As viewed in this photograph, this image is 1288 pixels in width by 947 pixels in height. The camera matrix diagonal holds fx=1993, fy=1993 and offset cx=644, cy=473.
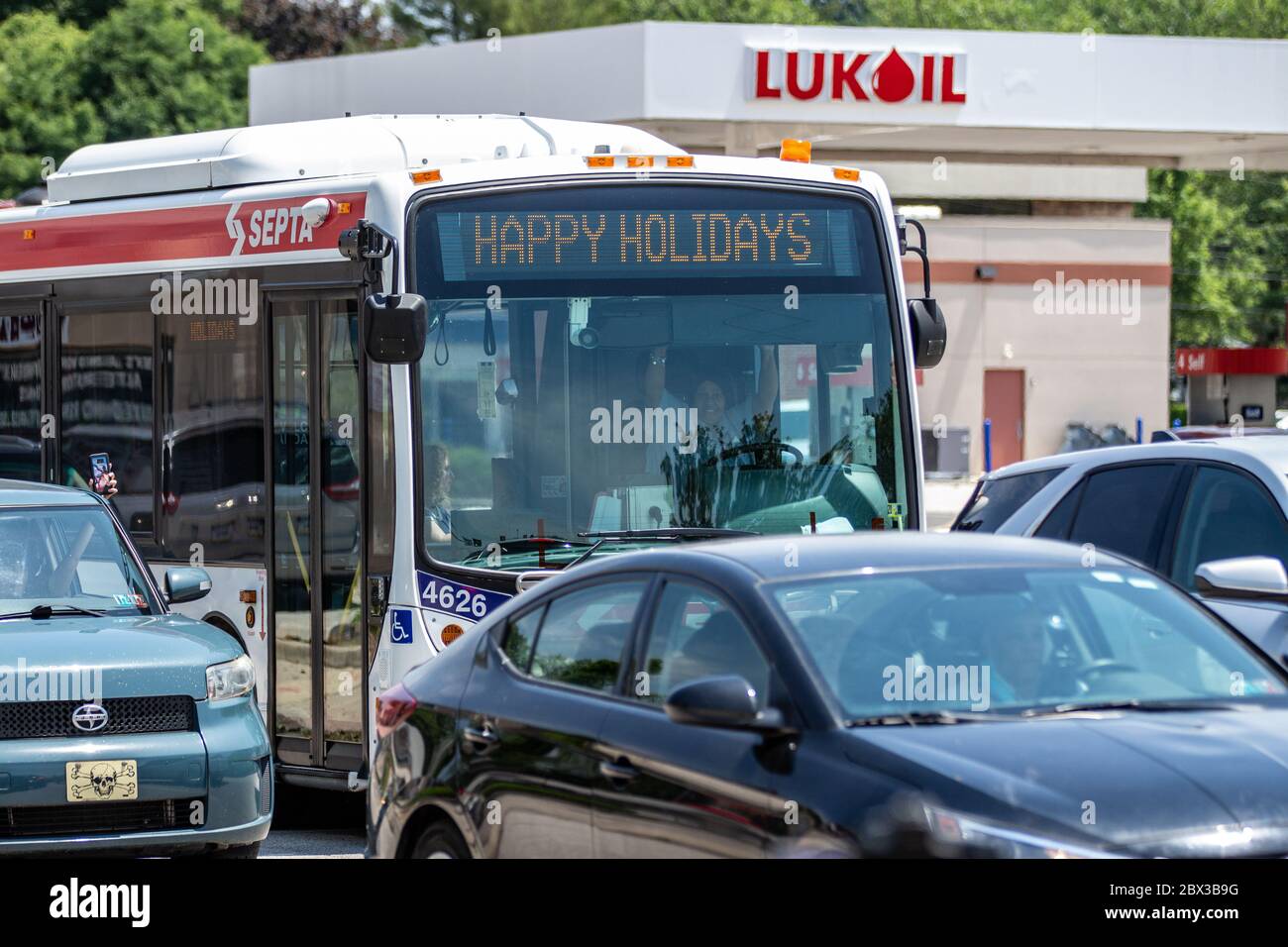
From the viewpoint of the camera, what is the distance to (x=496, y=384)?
9.59m

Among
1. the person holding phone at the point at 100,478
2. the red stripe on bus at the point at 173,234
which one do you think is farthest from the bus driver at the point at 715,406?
the person holding phone at the point at 100,478

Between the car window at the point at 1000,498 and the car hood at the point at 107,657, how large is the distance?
3.73m

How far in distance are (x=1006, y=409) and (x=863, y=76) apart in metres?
20.3

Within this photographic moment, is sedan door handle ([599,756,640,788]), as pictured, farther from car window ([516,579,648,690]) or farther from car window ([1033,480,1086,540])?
car window ([1033,480,1086,540])

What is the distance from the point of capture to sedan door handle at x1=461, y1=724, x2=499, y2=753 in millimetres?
6008

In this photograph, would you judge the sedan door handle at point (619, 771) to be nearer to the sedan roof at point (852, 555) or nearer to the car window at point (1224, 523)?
the sedan roof at point (852, 555)

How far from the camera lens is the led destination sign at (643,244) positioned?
9.75m

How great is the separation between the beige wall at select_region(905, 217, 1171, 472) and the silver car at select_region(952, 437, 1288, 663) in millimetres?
36323

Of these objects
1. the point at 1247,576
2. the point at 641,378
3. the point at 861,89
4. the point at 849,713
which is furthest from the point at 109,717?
the point at 861,89

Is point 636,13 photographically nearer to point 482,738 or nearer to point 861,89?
point 861,89

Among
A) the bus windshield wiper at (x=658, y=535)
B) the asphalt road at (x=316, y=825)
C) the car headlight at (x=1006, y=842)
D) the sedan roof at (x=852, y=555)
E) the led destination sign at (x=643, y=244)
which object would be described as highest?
the led destination sign at (x=643, y=244)

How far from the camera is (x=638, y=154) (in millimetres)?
10383

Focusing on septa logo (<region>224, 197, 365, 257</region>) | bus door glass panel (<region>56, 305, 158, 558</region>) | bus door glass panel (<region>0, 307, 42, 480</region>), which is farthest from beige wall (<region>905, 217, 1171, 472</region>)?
septa logo (<region>224, 197, 365, 257</region>)
